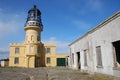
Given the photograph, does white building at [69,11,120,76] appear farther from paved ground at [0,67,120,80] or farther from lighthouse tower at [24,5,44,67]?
lighthouse tower at [24,5,44,67]

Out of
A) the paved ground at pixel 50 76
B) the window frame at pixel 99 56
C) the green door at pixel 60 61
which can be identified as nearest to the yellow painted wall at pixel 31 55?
the green door at pixel 60 61

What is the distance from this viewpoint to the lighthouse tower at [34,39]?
3647cm

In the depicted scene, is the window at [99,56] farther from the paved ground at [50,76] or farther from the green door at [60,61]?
the green door at [60,61]

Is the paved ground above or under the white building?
under

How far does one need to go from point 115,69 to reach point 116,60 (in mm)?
691

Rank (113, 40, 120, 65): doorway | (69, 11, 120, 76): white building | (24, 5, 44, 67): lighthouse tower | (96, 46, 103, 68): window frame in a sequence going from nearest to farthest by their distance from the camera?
(69, 11, 120, 76): white building → (113, 40, 120, 65): doorway → (96, 46, 103, 68): window frame → (24, 5, 44, 67): lighthouse tower

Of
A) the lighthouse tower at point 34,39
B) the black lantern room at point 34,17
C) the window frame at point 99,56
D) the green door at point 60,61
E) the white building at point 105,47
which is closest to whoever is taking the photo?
the white building at point 105,47

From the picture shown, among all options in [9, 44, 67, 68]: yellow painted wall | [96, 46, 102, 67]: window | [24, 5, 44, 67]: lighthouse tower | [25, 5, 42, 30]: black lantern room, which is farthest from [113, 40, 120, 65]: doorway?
[25, 5, 42, 30]: black lantern room

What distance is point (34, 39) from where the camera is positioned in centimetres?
3859

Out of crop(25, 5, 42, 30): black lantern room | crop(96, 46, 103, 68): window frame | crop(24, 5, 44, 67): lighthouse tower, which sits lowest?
crop(96, 46, 103, 68): window frame

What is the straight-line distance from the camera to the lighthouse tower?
120 feet

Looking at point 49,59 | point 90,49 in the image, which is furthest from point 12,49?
point 90,49

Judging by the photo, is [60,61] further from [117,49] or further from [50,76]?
[117,49]

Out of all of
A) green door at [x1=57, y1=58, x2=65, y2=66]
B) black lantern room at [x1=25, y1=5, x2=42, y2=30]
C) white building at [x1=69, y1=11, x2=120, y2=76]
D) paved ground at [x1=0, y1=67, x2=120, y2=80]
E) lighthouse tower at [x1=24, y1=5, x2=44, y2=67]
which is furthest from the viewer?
green door at [x1=57, y1=58, x2=65, y2=66]
